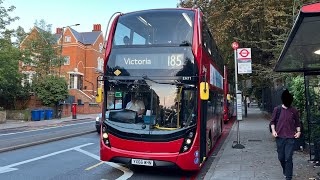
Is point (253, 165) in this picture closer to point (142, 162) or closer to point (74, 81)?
point (142, 162)

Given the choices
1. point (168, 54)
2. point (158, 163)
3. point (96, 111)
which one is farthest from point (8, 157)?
point (96, 111)

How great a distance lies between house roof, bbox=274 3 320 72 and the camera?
450cm

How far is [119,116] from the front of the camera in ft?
28.3

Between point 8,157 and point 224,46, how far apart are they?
19.4 metres

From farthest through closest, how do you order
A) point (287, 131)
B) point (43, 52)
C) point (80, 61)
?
point (80, 61)
point (43, 52)
point (287, 131)

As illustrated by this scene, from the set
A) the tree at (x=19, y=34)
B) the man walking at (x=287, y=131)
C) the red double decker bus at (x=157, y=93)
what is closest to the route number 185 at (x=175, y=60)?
the red double decker bus at (x=157, y=93)

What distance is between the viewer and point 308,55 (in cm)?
804

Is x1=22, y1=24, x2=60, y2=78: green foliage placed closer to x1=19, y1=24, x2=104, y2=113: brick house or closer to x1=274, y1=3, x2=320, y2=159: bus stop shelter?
x1=19, y1=24, x2=104, y2=113: brick house

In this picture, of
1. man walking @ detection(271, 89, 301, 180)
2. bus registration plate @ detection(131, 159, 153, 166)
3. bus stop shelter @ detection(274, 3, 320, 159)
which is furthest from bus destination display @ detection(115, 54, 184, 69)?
man walking @ detection(271, 89, 301, 180)

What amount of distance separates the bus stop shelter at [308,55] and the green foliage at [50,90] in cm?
3013

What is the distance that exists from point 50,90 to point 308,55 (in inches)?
1275

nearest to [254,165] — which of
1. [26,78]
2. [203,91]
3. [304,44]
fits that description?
[203,91]

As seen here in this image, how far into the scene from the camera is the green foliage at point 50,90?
36.6 meters

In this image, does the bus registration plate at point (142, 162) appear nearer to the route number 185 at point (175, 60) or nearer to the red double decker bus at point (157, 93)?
the red double decker bus at point (157, 93)
